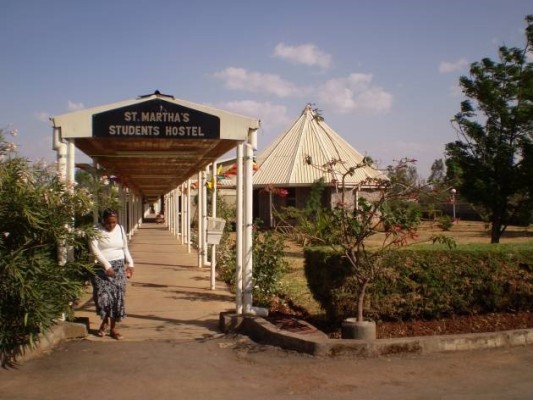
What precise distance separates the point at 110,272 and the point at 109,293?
1.09 feet

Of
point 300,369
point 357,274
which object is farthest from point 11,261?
point 357,274

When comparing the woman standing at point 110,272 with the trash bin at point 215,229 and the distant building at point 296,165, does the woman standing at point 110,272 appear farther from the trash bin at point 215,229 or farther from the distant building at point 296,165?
the distant building at point 296,165

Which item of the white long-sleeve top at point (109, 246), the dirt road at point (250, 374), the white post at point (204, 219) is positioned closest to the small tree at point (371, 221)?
the dirt road at point (250, 374)

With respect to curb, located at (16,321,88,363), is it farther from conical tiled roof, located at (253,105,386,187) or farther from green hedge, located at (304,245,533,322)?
conical tiled roof, located at (253,105,386,187)

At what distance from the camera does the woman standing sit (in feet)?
23.2

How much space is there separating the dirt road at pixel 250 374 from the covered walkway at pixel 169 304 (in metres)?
0.73

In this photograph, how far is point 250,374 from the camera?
234 inches

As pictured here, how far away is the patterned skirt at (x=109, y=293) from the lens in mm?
7129

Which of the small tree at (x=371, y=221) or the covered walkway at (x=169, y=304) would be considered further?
the covered walkway at (x=169, y=304)

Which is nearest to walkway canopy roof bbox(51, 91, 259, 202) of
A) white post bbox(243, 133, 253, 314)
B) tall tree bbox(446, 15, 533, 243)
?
A: white post bbox(243, 133, 253, 314)

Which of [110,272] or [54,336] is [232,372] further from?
[54,336]

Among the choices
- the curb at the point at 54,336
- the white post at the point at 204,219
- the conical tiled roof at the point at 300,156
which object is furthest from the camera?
the conical tiled roof at the point at 300,156

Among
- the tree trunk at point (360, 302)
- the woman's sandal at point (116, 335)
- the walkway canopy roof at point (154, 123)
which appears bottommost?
the woman's sandal at point (116, 335)

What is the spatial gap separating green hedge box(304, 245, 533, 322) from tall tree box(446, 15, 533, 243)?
31.9 ft
